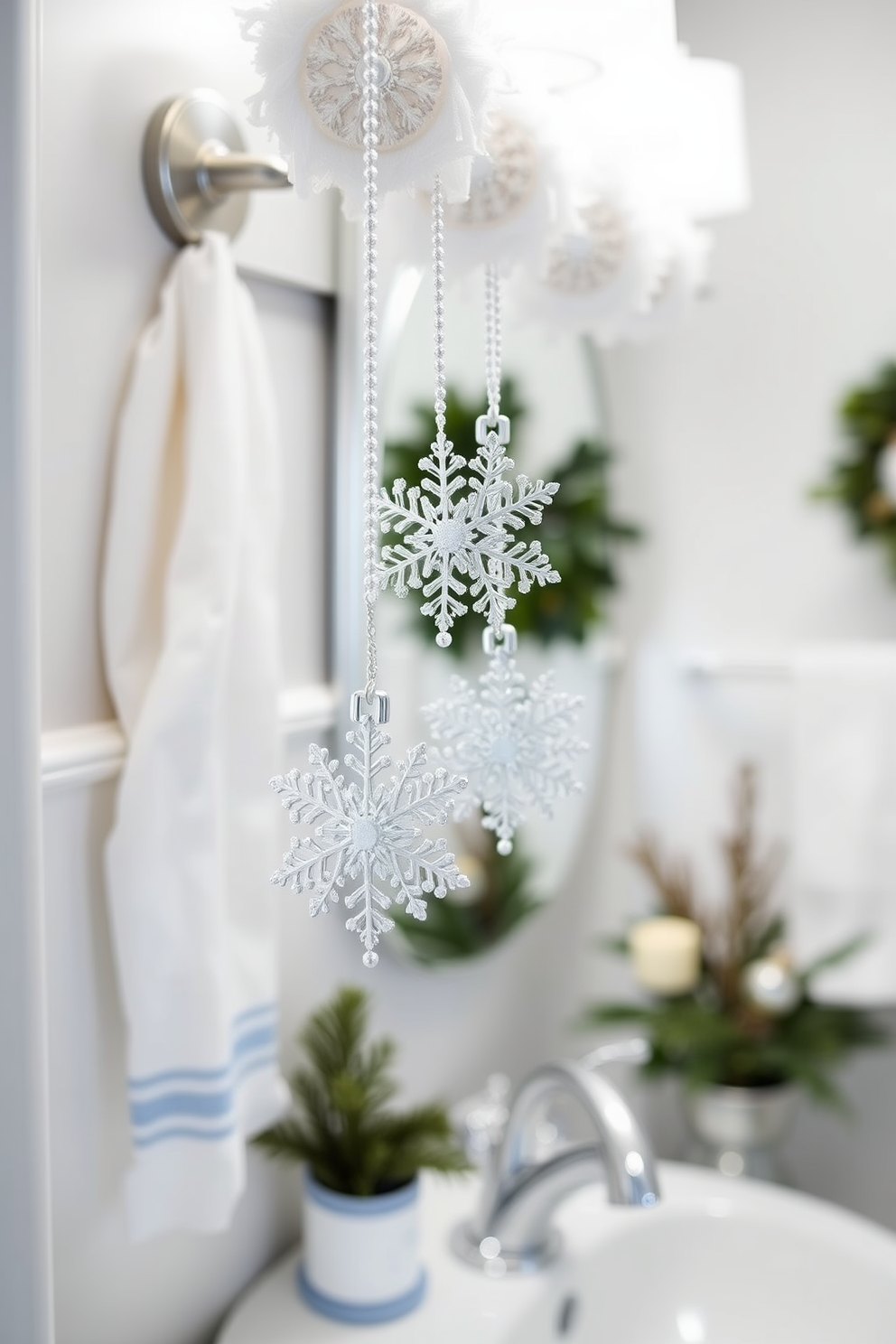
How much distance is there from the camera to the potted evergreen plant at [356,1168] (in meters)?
0.87

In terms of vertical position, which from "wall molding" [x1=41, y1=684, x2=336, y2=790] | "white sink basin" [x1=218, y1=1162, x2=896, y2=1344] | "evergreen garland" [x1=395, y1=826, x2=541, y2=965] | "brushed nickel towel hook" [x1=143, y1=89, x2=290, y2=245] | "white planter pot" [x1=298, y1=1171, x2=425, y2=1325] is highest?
"brushed nickel towel hook" [x1=143, y1=89, x2=290, y2=245]

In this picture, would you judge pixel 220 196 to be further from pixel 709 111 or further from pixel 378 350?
pixel 709 111

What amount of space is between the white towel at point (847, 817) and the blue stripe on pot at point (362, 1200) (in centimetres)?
57

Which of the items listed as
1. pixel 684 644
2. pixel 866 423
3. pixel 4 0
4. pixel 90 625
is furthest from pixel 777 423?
pixel 4 0

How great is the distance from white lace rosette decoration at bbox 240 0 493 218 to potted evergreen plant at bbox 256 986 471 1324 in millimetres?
622

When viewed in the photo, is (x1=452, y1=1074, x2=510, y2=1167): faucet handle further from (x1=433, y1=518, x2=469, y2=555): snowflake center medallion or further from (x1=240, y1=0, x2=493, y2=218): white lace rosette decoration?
(x1=240, y1=0, x2=493, y2=218): white lace rosette decoration

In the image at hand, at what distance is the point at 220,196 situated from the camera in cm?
79

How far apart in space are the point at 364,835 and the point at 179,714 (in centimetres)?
27

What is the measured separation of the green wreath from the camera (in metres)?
1.34

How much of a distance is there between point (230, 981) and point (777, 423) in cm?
98

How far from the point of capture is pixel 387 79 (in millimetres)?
473

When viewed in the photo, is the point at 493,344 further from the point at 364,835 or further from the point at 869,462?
the point at 869,462

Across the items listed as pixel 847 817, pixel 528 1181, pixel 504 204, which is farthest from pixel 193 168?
pixel 847 817

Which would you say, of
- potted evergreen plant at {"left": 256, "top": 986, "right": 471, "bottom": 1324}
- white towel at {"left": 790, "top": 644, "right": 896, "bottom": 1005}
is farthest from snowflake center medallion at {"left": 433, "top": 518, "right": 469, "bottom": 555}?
white towel at {"left": 790, "top": 644, "right": 896, "bottom": 1005}
